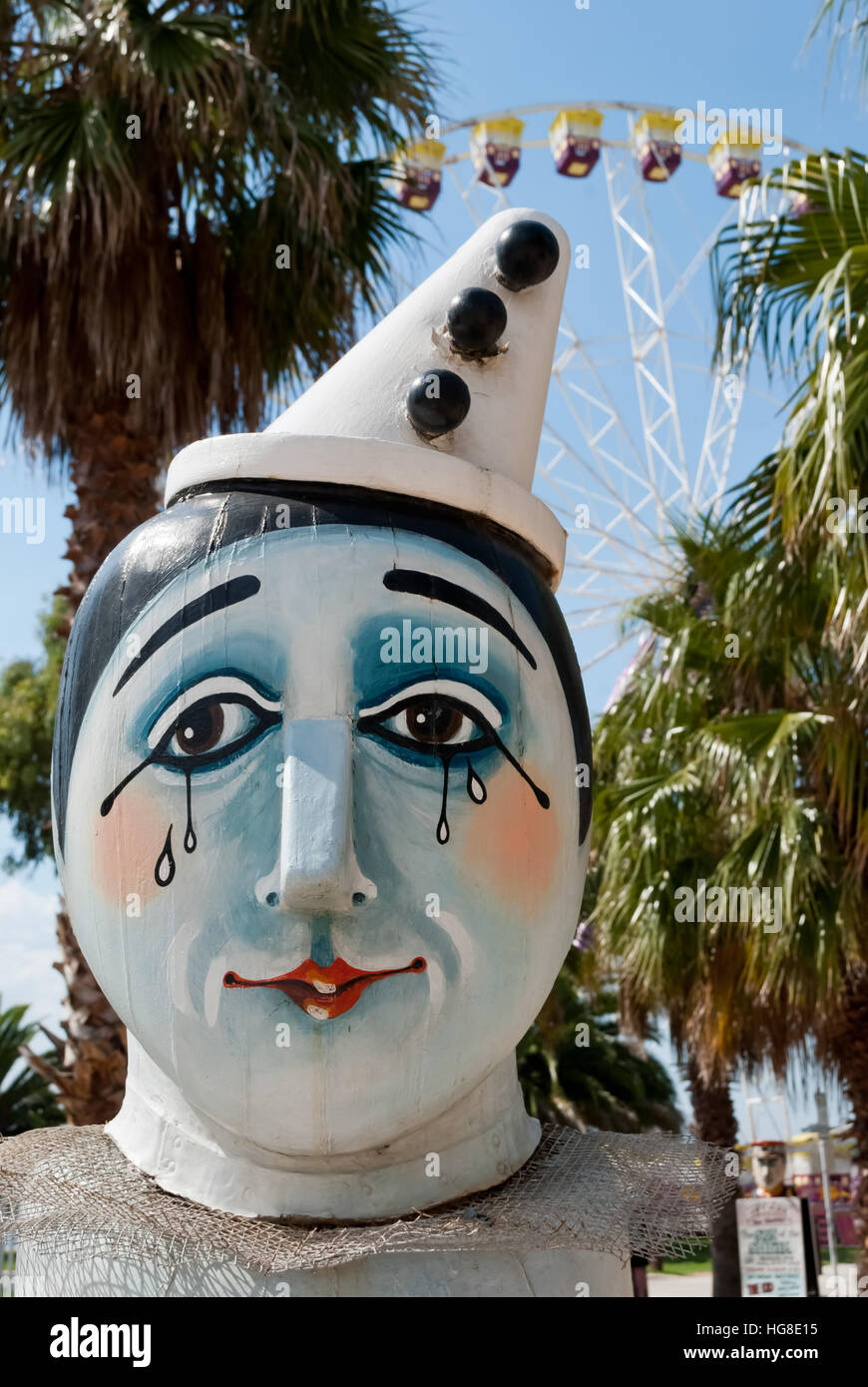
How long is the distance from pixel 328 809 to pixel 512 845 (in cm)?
43

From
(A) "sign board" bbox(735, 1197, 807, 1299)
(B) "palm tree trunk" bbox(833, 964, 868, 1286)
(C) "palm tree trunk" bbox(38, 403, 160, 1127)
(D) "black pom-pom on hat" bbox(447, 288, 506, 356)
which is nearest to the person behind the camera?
(D) "black pom-pom on hat" bbox(447, 288, 506, 356)

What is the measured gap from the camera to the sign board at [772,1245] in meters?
9.01

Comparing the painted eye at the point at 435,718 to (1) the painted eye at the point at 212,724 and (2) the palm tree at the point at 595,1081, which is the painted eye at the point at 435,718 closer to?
(1) the painted eye at the point at 212,724

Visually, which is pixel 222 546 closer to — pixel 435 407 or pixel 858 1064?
pixel 435 407

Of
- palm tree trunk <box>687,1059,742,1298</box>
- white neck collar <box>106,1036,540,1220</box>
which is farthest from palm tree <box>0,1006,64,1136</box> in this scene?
white neck collar <box>106,1036,540,1220</box>

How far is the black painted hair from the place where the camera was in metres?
3.09

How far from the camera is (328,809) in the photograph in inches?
109

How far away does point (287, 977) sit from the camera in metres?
2.79

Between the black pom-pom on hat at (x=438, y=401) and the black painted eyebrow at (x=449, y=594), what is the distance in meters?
0.38

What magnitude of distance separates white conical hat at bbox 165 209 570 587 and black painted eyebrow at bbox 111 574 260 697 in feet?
1.01

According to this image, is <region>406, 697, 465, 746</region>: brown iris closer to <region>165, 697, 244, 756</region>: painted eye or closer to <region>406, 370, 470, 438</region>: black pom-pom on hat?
<region>165, 697, 244, 756</region>: painted eye

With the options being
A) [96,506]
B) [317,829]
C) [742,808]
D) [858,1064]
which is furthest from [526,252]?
[858,1064]
